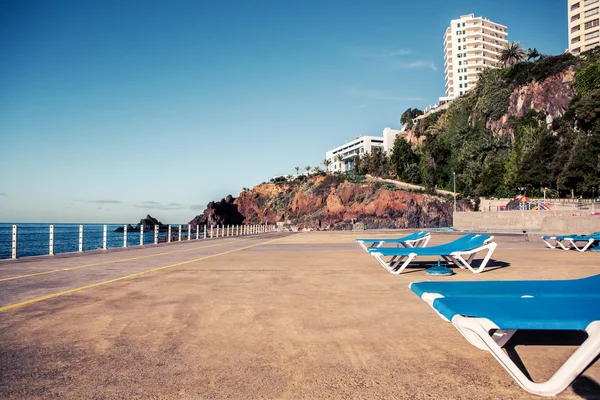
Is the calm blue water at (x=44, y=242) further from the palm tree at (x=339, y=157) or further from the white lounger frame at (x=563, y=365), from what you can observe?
the palm tree at (x=339, y=157)

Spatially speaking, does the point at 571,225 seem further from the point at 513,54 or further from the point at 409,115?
the point at 409,115

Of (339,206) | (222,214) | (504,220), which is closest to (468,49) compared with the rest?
(339,206)

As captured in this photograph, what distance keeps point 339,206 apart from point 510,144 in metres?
35.0

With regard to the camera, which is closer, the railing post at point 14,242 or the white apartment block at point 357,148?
the railing post at point 14,242

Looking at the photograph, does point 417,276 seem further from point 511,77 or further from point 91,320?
point 511,77

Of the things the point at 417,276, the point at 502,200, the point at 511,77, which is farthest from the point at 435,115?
the point at 417,276

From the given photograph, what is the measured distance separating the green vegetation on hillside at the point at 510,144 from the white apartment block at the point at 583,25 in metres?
7.12

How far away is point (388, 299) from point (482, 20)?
156 meters

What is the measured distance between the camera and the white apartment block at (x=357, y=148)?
150 metres

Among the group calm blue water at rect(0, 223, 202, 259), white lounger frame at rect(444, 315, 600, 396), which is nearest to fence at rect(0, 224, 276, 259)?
calm blue water at rect(0, 223, 202, 259)

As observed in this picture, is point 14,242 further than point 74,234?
No

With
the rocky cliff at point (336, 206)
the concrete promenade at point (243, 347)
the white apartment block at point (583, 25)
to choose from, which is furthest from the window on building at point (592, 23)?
the concrete promenade at point (243, 347)

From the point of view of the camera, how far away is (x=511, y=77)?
87.4 metres

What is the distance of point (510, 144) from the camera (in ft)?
255
